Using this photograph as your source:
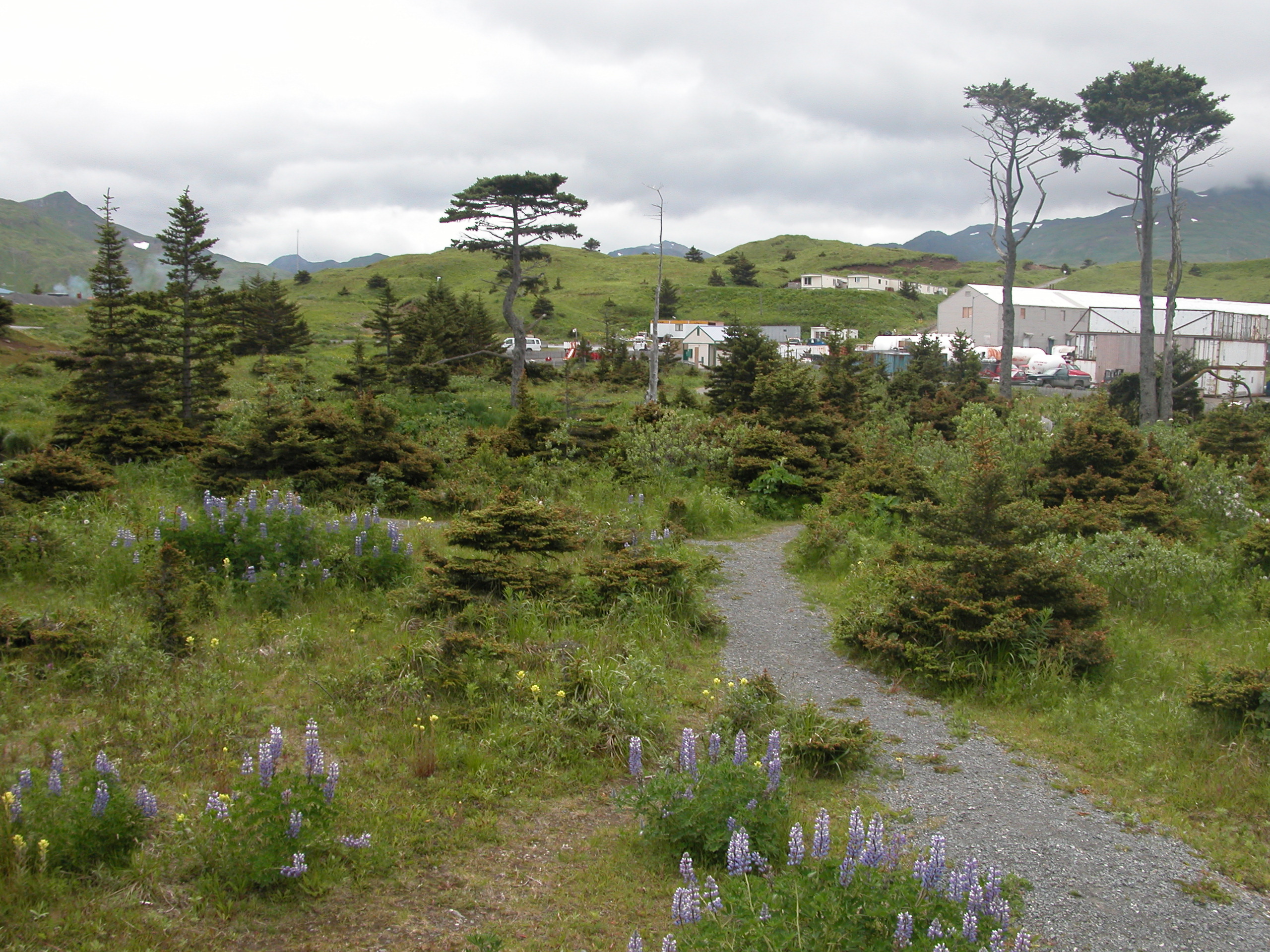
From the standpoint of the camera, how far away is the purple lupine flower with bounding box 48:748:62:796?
166 inches

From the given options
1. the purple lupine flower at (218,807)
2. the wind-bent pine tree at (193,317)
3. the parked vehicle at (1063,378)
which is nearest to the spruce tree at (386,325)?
the wind-bent pine tree at (193,317)

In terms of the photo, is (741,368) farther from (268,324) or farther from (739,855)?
(268,324)

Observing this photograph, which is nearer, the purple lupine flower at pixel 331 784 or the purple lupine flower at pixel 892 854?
the purple lupine flower at pixel 892 854

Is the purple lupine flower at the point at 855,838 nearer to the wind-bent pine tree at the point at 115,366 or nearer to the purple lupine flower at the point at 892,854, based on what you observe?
the purple lupine flower at the point at 892,854

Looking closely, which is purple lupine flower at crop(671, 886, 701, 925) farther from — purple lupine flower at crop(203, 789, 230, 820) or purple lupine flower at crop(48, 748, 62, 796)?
purple lupine flower at crop(48, 748, 62, 796)

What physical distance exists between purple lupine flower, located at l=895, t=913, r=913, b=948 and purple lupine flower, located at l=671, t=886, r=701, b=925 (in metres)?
0.73

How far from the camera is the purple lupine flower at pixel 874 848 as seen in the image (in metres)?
3.71

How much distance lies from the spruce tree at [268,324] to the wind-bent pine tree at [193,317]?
1271 cm

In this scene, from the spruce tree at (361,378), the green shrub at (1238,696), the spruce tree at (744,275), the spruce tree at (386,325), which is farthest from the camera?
the spruce tree at (744,275)

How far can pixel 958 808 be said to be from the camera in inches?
200

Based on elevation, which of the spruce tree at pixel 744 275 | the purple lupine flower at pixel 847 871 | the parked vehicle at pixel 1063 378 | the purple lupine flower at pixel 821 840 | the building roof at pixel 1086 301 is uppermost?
the spruce tree at pixel 744 275

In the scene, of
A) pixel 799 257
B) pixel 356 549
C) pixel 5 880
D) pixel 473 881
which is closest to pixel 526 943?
pixel 473 881

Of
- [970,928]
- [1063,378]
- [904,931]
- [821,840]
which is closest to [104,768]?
[821,840]

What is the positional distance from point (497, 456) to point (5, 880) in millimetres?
11534
